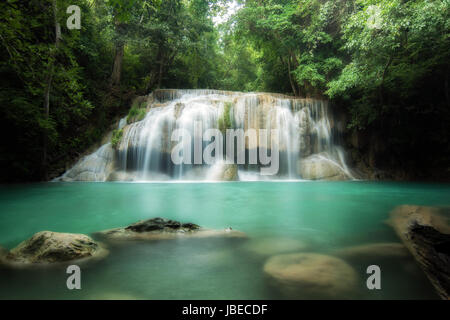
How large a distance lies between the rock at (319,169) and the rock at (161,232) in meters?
9.07

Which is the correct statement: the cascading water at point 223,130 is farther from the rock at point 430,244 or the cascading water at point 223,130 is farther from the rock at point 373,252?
the rock at point 373,252

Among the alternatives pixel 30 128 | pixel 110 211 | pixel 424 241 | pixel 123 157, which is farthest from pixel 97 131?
pixel 424 241

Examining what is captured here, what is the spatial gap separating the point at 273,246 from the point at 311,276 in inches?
31.3

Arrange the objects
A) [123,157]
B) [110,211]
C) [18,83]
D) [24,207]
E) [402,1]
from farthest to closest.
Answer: [123,157] < [18,83] < [402,1] < [24,207] < [110,211]

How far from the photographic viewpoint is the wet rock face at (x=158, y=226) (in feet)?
10.5

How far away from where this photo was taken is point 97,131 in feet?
41.2

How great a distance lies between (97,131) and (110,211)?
9.11 meters

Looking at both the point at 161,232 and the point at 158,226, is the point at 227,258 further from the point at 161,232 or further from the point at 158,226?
the point at 158,226

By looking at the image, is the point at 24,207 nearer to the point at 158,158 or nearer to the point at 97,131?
the point at 158,158

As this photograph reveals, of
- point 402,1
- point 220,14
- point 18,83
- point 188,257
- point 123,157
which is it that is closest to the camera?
point 188,257

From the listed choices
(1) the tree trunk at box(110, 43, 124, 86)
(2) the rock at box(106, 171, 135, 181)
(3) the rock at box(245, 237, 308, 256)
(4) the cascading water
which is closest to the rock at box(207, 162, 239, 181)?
(4) the cascading water

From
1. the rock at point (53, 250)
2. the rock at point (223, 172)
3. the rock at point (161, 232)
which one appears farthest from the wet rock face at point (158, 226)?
the rock at point (223, 172)

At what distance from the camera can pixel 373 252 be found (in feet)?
8.30

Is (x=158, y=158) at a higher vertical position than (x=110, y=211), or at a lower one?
higher
